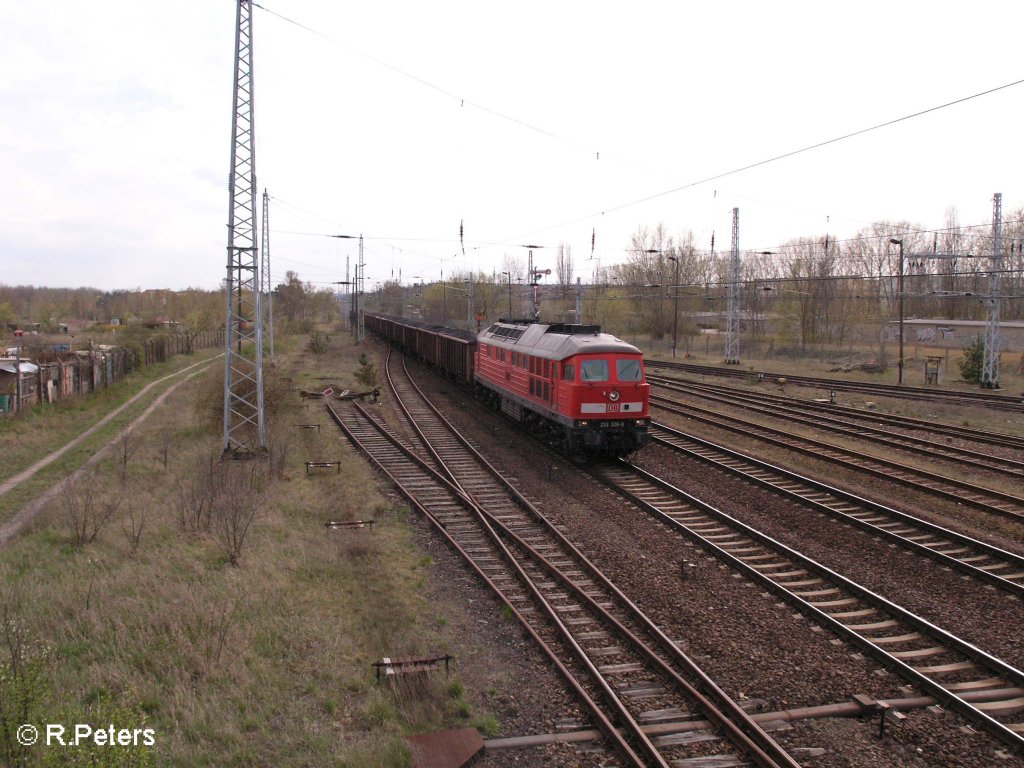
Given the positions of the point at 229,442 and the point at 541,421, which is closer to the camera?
the point at 229,442

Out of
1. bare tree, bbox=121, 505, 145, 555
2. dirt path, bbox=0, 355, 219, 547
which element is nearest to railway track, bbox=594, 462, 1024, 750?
bare tree, bbox=121, 505, 145, 555

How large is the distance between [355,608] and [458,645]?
171 cm

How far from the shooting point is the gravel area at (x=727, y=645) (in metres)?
6.23

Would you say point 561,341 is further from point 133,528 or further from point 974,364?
point 974,364

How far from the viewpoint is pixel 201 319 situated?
76500mm

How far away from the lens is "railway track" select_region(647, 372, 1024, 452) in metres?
19.6

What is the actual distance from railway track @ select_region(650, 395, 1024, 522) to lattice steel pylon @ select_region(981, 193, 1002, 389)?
15.5 m

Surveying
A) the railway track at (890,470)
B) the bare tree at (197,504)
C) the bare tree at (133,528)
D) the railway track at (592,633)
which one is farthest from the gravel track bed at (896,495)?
the bare tree at (133,528)

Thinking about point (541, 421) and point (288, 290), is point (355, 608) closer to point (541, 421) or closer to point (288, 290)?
point (541, 421)

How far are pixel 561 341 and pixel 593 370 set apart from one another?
159cm

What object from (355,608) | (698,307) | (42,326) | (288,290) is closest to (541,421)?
(355,608)

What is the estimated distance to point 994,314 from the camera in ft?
103

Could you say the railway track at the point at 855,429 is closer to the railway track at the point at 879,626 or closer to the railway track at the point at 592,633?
the railway track at the point at 879,626

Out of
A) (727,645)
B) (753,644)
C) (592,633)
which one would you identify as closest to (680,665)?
(727,645)
